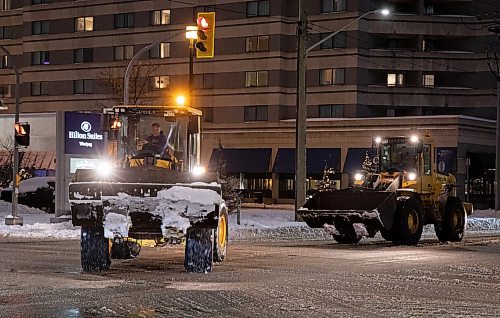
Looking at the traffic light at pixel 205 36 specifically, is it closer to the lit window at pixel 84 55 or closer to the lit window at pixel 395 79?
the lit window at pixel 395 79

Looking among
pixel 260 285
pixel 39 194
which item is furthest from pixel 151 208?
pixel 39 194

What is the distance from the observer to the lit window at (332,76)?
71.2 m

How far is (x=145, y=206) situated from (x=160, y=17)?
61326 mm

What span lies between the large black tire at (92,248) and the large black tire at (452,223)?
13844mm

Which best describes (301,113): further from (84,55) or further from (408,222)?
(84,55)

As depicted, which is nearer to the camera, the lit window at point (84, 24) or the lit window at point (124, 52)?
the lit window at point (124, 52)

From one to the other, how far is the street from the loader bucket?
2336mm

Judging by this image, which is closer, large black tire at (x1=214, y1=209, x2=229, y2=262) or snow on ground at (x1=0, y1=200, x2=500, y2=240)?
large black tire at (x1=214, y1=209, x2=229, y2=262)

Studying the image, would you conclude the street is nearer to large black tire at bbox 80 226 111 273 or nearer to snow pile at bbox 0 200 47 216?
large black tire at bbox 80 226 111 273

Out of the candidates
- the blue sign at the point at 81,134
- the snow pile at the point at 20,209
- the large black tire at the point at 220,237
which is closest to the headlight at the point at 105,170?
the large black tire at the point at 220,237

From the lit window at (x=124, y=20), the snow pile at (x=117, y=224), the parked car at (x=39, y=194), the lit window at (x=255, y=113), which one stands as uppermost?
the lit window at (x=124, y=20)

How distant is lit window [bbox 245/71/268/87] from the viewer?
72688 millimetres

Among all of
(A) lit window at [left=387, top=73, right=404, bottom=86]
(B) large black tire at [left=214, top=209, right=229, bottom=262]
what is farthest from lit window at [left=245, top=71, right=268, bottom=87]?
(B) large black tire at [left=214, top=209, right=229, bottom=262]

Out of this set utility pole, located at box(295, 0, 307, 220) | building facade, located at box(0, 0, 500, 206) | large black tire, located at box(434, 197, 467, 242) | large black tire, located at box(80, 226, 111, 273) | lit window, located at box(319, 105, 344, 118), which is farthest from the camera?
lit window, located at box(319, 105, 344, 118)
